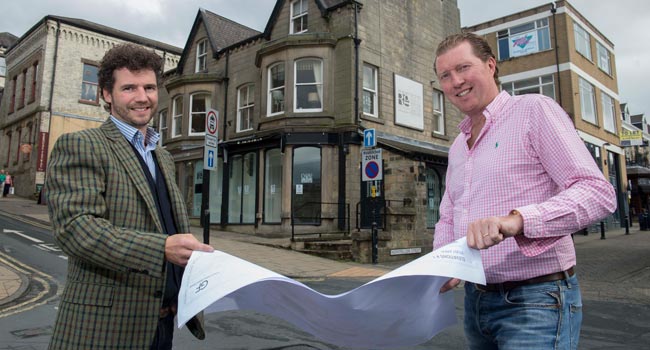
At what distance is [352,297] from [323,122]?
47.9 feet

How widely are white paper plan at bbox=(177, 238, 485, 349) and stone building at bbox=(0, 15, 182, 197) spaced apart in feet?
93.4

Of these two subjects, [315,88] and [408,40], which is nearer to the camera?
[315,88]

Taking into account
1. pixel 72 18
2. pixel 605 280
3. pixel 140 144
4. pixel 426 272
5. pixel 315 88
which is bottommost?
pixel 605 280

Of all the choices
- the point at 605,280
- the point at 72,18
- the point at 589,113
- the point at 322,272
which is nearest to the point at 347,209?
the point at 322,272

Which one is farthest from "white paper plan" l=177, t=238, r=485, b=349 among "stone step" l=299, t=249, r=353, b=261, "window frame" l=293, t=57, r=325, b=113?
"window frame" l=293, t=57, r=325, b=113

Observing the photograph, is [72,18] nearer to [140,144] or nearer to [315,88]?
[315,88]

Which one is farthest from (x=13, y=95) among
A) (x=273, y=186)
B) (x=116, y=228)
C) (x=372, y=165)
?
(x=116, y=228)

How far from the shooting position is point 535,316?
161cm

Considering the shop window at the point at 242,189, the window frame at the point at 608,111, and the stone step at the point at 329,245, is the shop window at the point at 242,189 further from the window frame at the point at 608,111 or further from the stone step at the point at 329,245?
the window frame at the point at 608,111

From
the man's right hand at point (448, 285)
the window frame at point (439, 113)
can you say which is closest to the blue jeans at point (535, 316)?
the man's right hand at point (448, 285)

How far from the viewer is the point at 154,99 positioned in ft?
6.97

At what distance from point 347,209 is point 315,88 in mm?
4809

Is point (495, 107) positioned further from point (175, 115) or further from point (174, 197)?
point (175, 115)

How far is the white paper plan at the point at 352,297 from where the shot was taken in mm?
1445
